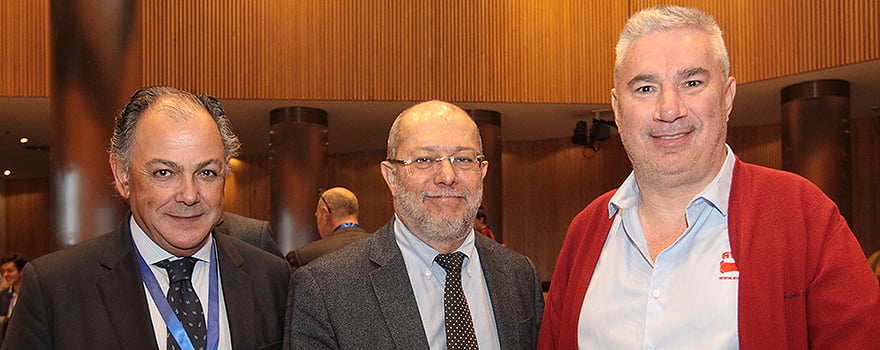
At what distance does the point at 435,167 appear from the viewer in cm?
249

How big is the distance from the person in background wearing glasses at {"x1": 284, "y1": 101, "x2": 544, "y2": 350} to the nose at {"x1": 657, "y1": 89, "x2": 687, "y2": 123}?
2.33 ft

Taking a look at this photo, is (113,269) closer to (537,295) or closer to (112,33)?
(537,295)

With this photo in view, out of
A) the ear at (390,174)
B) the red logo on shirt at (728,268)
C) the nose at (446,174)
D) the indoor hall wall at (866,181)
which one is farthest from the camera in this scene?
the indoor hall wall at (866,181)

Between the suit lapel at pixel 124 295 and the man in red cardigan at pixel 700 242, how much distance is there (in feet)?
3.63

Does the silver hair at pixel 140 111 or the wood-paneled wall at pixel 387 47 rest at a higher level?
the wood-paneled wall at pixel 387 47

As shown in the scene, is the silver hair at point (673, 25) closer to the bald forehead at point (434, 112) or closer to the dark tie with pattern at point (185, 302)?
the bald forehead at point (434, 112)

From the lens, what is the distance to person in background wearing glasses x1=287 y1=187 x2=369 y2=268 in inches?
211

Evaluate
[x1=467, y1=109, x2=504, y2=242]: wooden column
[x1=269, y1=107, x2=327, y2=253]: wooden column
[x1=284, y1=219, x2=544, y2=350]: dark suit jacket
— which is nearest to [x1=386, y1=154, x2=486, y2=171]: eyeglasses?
[x1=284, y1=219, x2=544, y2=350]: dark suit jacket

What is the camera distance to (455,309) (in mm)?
2402

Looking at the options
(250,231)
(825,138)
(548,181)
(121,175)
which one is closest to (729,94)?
(121,175)

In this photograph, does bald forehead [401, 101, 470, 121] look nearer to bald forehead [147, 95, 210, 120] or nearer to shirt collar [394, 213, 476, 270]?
shirt collar [394, 213, 476, 270]

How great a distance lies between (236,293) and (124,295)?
0.31m

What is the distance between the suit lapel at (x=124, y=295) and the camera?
7.10 feet

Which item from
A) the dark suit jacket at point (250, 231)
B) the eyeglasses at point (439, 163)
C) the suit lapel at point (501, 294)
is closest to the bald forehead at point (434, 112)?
the eyeglasses at point (439, 163)
